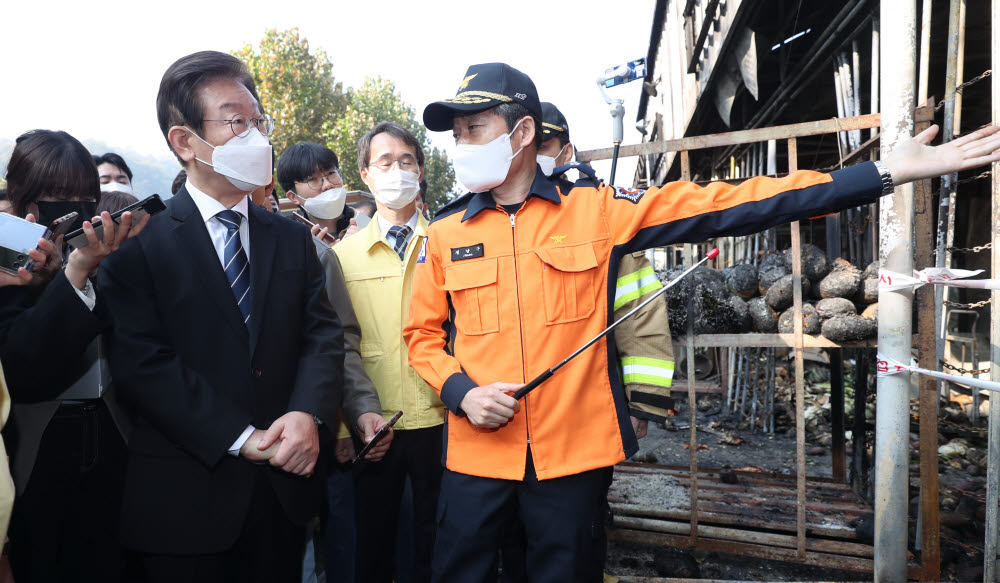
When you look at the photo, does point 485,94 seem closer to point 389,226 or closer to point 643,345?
point 389,226

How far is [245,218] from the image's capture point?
195cm

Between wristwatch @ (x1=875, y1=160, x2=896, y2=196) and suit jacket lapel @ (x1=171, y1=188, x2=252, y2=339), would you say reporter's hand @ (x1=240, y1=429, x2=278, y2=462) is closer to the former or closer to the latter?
suit jacket lapel @ (x1=171, y1=188, x2=252, y2=339)

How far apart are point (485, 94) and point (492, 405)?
3.68ft

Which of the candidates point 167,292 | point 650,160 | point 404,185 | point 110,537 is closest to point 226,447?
point 167,292

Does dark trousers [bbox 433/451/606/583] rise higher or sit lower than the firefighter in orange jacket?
lower

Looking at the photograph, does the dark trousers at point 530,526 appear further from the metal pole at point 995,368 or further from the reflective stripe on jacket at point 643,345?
the metal pole at point 995,368

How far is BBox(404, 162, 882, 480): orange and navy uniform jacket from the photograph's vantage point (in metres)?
1.88

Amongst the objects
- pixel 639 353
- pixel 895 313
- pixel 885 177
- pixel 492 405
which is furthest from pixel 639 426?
pixel 895 313

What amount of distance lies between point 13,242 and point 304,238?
0.83 metres

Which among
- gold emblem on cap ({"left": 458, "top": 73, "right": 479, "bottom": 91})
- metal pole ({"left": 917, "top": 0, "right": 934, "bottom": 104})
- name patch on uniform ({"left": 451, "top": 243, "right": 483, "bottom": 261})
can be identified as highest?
metal pole ({"left": 917, "top": 0, "right": 934, "bottom": 104})

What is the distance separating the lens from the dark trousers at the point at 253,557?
1634 mm

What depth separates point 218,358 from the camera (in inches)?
67.6

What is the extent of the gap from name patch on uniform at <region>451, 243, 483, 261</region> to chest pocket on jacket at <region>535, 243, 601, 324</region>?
0.70 feet

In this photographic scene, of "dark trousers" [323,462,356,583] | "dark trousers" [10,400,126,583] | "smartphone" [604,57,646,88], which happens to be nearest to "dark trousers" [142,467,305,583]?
"dark trousers" [10,400,126,583]
